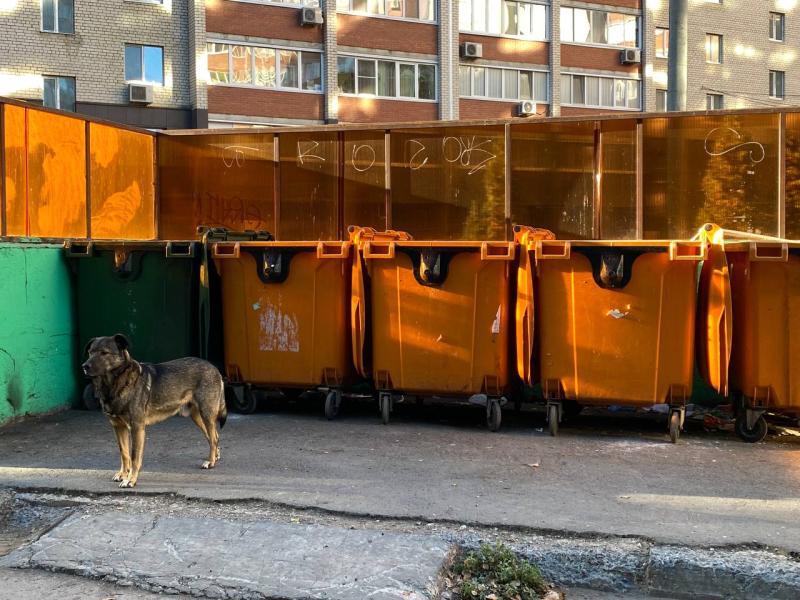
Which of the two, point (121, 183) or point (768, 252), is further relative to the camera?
point (121, 183)

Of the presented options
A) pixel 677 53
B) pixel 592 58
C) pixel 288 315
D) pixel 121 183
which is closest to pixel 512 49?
pixel 592 58

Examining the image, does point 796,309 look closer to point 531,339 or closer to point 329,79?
point 531,339

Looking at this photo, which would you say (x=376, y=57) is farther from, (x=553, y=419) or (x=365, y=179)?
(x=553, y=419)

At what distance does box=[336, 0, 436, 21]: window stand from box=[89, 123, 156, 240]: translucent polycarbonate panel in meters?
20.8

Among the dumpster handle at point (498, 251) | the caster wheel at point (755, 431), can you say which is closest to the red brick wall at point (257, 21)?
the dumpster handle at point (498, 251)

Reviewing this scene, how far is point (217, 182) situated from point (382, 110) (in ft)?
66.6

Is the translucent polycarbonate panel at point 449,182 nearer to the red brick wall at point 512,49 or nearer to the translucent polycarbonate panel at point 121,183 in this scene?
the translucent polycarbonate panel at point 121,183

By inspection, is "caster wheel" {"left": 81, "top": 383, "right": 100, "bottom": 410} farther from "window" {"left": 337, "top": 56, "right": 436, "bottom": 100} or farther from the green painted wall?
"window" {"left": 337, "top": 56, "right": 436, "bottom": 100}

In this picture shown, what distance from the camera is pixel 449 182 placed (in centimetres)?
955

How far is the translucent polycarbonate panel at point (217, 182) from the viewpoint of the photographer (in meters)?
9.87

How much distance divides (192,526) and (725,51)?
37437 mm

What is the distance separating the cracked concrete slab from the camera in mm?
3674

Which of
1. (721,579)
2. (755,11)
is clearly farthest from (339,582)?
(755,11)

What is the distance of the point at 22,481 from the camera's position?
5109 millimetres
